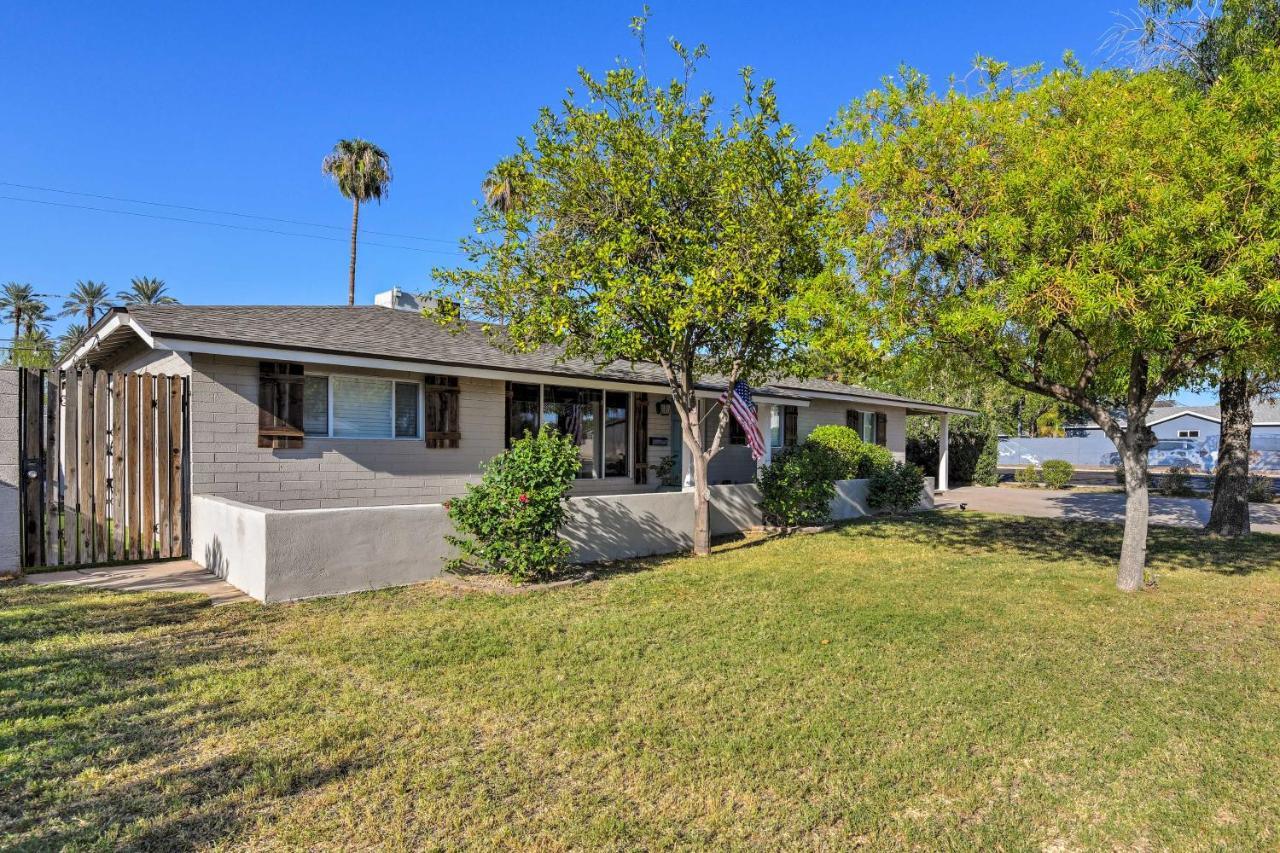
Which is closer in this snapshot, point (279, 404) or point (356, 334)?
point (279, 404)

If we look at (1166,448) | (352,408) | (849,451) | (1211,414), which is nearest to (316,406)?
(352,408)

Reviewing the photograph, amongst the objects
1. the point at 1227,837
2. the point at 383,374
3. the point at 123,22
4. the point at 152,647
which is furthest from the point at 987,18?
the point at 123,22

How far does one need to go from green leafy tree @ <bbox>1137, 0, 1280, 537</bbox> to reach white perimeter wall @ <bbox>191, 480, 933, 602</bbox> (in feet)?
26.1

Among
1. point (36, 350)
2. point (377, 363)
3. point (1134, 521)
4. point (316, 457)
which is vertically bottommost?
point (1134, 521)

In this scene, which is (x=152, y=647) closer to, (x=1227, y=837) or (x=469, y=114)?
(x=1227, y=837)

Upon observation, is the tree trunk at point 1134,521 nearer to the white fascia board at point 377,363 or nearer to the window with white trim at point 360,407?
the white fascia board at point 377,363

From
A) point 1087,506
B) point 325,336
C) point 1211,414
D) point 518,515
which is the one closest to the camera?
point 518,515

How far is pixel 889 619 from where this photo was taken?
22.2 feet

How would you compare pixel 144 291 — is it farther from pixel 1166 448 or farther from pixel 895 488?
pixel 1166 448

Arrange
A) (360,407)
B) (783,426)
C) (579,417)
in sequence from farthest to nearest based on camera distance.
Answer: (783,426)
(579,417)
(360,407)

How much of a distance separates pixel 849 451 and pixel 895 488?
4.91ft

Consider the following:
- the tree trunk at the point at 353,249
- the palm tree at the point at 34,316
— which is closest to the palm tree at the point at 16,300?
the palm tree at the point at 34,316

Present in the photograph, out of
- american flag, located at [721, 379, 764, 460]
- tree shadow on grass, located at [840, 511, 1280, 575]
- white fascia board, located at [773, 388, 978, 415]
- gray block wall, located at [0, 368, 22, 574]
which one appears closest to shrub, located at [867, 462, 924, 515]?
tree shadow on grass, located at [840, 511, 1280, 575]

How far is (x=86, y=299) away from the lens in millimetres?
52406
